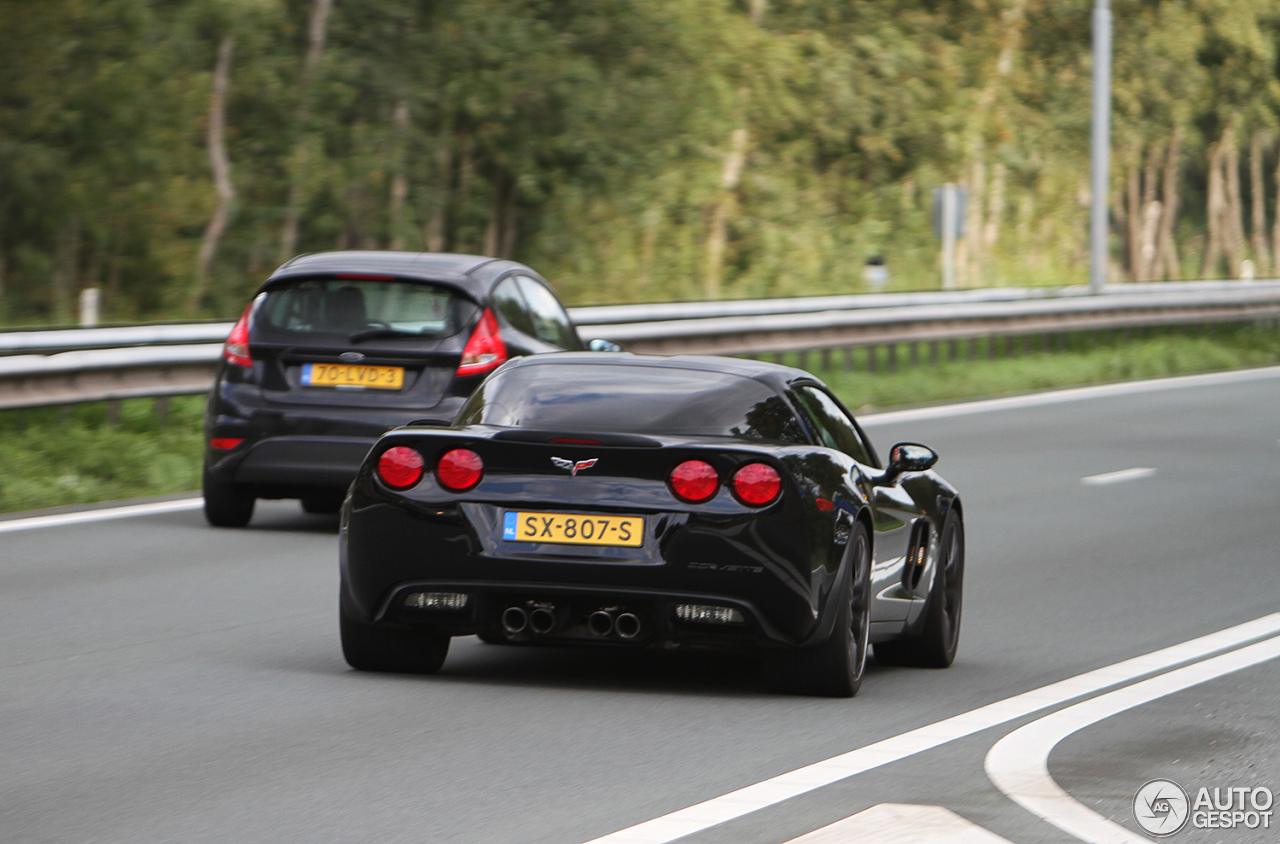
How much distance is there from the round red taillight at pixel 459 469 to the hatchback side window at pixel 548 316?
5527 millimetres

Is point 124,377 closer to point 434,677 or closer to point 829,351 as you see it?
point 434,677

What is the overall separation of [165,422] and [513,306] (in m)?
4.76

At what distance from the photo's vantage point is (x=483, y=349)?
12461mm

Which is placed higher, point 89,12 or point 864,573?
point 89,12

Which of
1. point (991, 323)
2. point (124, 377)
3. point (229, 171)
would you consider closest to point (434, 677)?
point (124, 377)

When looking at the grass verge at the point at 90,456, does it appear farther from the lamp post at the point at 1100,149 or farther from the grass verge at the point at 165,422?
the lamp post at the point at 1100,149

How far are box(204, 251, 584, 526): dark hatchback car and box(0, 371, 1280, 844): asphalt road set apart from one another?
46cm

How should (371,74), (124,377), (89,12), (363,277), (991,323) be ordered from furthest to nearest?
(371,74) < (89,12) < (991,323) < (124,377) < (363,277)

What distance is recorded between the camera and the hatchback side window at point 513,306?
1279 centimetres

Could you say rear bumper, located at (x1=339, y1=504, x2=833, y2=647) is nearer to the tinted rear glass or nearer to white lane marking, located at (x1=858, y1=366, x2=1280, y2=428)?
the tinted rear glass

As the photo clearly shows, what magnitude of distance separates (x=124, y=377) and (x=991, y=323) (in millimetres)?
15202

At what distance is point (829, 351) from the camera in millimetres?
25500

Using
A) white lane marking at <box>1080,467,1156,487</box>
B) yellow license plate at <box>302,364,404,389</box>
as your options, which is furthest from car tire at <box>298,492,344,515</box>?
white lane marking at <box>1080,467,1156,487</box>

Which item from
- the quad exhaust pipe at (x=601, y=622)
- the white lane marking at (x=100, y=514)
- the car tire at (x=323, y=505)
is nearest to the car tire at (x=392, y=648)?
the quad exhaust pipe at (x=601, y=622)
